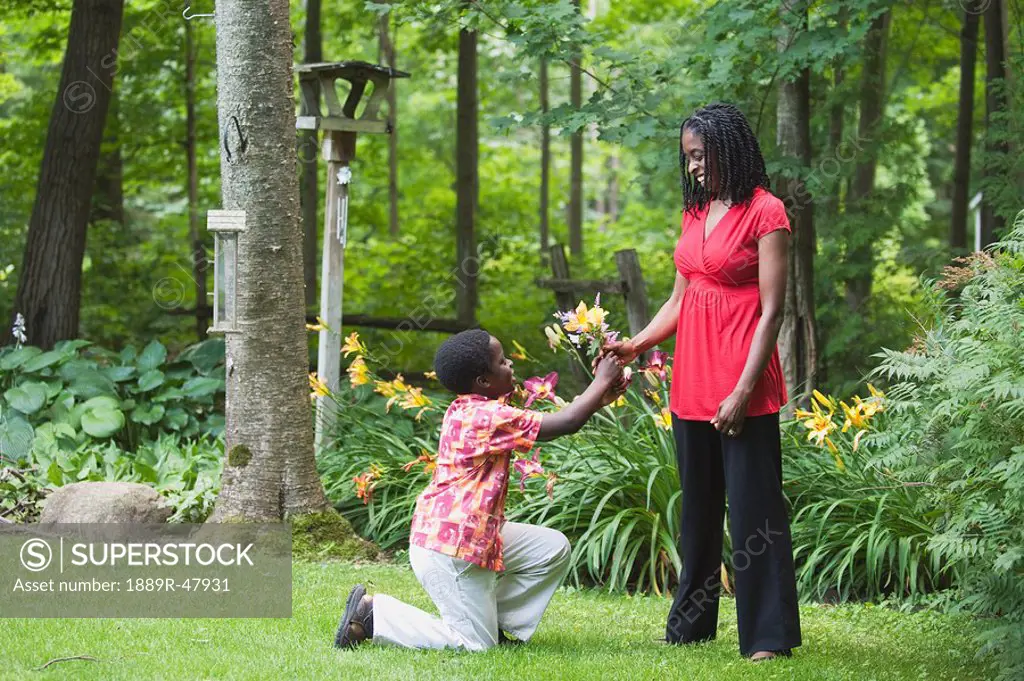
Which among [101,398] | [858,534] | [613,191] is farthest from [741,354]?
[613,191]

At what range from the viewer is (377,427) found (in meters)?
6.62

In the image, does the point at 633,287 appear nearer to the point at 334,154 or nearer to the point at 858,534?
the point at 334,154

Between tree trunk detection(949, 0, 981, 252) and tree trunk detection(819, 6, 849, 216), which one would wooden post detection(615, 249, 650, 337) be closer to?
tree trunk detection(819, 6, 849, 216)

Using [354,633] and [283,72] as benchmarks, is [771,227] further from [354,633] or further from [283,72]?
[283,72]

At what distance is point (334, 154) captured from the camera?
6730 millimetres

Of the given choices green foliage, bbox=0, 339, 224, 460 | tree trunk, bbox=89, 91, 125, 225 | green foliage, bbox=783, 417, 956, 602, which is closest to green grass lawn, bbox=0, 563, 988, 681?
green foliage, bbox=783, 417, 956, 602

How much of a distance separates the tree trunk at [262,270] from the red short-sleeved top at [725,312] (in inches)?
94.9

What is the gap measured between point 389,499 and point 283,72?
7.51 feet

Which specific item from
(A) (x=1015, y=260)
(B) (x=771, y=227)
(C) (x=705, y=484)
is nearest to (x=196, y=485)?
(C) (x=705, y=484)

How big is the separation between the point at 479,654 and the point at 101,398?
14.7 ft

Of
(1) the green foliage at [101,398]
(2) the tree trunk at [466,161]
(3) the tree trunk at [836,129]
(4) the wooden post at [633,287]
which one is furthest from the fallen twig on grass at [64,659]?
(2) the tree trunk at [466,161]

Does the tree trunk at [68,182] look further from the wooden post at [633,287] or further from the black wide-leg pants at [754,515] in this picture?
the black wide-leg pants at [754,515]

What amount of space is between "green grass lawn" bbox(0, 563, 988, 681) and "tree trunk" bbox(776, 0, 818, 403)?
7.68ft

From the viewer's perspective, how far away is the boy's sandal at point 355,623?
3600 millimetres
